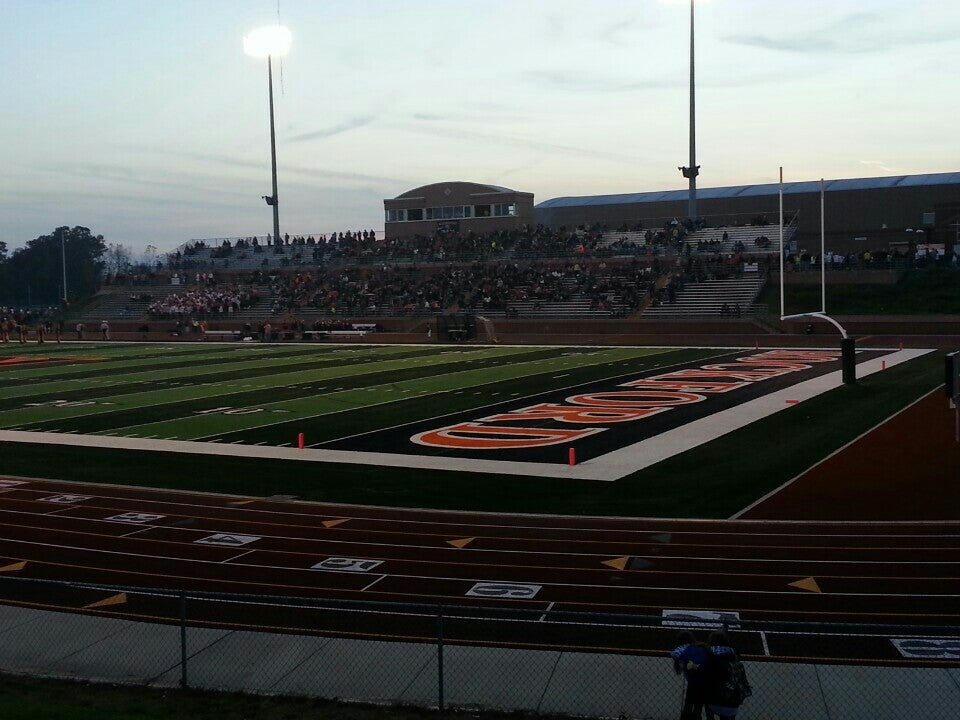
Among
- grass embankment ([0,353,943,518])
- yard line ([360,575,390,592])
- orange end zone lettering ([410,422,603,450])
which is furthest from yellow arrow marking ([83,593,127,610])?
orange end zone lettering ([410,422,603,450])

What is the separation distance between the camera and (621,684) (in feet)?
30.5

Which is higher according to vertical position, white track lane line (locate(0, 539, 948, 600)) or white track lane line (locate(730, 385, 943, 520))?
white track lane line (locate(730, 385, 943, 520))

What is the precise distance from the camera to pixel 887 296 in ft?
186

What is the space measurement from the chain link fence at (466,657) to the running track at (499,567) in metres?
0.08

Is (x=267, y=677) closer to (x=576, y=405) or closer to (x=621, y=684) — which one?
(x=621, y=684)

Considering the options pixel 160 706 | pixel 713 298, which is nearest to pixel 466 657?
pixel 160 706

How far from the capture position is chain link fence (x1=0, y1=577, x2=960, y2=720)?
28.8 feet

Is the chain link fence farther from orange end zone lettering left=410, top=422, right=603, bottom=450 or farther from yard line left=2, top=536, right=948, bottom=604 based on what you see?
orange end zone lettering left=410, top=422, right=603, bottom=450

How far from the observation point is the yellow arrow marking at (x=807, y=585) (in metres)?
11.8

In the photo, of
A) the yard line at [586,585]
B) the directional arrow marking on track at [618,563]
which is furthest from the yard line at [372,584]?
the directional arrow marking on track at [618,563]

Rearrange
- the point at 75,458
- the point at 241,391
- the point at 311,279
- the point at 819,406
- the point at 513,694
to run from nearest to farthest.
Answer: the point at 513,694 → the point at 75,458 → the point at 819,406 → the point at 241,391 → the point at 311,279

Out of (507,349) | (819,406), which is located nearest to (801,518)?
(819,406)

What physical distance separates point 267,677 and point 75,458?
13.9m

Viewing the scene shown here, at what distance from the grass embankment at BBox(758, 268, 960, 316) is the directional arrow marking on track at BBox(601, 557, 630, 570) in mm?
45387
